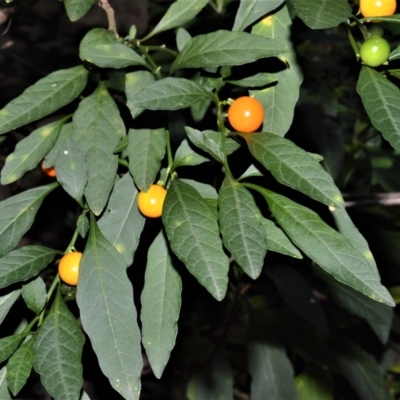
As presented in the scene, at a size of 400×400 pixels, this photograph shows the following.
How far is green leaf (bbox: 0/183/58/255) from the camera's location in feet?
2.72

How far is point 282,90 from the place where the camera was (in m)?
0.90

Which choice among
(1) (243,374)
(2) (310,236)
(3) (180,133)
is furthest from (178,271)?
(1) (243,374)

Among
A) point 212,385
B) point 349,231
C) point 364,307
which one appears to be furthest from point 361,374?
point 349,231

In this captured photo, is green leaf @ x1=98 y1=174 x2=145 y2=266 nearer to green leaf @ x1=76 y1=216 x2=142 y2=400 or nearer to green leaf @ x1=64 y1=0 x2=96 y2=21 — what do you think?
green leaf @ x1=76 y1=216 x2=142 y2=400

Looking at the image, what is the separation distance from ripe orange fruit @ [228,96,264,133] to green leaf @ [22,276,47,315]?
33 centimetres

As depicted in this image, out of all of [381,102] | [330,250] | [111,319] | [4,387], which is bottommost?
[4,387]

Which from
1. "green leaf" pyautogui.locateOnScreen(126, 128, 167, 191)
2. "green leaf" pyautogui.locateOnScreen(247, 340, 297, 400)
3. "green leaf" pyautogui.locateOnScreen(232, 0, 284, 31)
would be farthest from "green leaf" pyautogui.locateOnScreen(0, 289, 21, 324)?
"green leaf" pyautogui.locateOnScreen(247, 340, 297, 400)

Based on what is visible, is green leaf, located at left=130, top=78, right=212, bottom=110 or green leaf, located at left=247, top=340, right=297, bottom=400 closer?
green leaf, located at left=130, top=78, right=212, bottom=110

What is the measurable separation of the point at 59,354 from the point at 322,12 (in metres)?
0.49

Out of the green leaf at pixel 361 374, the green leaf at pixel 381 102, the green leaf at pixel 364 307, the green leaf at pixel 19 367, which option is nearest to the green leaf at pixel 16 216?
the green leaf at pixel 19 367

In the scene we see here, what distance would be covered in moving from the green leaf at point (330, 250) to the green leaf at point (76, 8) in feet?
1.16

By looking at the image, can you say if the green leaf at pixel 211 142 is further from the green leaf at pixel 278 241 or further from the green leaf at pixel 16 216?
the green leaf at pixel 16 216

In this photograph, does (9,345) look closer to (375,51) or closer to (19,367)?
(19,367)

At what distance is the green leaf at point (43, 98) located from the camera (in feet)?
2.77
